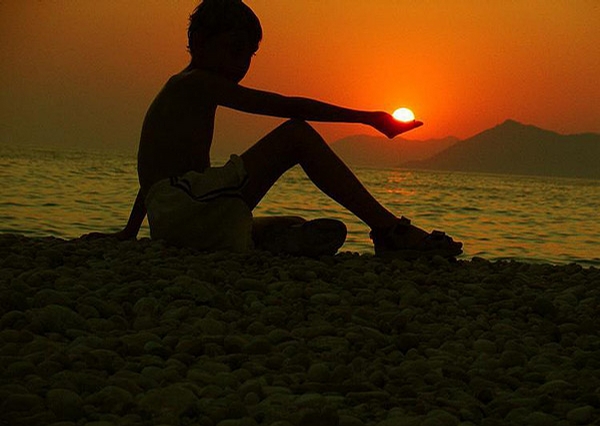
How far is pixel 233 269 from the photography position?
12.6 feet

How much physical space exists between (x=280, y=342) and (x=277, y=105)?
174 centimetres

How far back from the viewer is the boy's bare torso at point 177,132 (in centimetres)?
434

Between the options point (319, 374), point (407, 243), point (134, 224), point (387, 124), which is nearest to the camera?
point (319, 374)

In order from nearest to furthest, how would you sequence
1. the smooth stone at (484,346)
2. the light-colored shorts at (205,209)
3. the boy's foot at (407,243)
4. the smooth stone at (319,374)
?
the smooth stone at (319,374)
the smooth stone at (484,346)
the light-colored shorts at (205,209)
the boy's foot at (407,243)

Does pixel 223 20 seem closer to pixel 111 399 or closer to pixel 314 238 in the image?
pixel 314 238

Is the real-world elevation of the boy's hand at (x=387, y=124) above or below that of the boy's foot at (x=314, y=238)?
above

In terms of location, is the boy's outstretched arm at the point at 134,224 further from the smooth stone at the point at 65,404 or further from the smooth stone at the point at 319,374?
the smooth stone at the point at 65,404

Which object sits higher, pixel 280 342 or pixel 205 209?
pixel 205 209

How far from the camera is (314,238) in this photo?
4371mm

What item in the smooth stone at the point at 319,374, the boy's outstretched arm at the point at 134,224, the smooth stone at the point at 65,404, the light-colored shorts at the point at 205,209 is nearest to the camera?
the smooth stone at the point at 65,404

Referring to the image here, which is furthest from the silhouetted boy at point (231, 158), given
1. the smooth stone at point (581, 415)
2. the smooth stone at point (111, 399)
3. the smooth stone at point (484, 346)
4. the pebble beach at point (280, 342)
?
the smooth stone at point (581, 415)

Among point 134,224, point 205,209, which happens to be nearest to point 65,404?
point 205,209

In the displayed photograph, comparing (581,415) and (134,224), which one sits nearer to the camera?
(581,415)

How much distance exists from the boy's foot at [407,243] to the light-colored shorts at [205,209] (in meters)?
0.78
